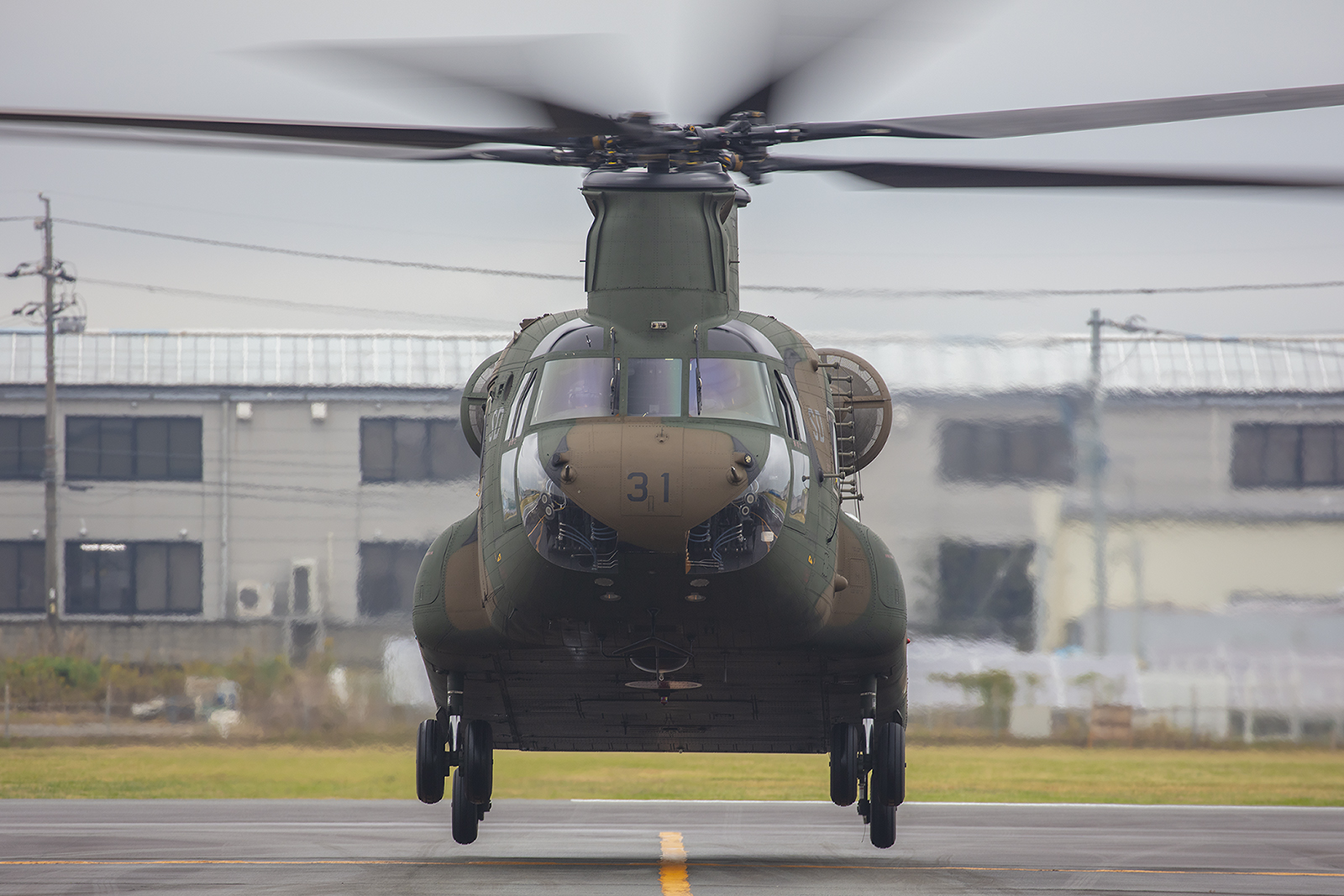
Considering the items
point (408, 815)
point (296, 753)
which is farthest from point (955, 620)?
point (296, 753)

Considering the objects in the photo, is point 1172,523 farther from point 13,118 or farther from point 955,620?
point 13,118

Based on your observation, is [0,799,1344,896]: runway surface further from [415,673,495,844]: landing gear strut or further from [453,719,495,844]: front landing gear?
[415,673,495,844]: landing gear strut

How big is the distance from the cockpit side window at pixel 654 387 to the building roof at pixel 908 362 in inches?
514

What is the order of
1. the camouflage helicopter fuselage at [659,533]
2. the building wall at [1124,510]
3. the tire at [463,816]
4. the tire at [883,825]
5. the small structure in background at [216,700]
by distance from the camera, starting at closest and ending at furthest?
the camouflage helicopter fuselage at [659,533]
the tire at [883,825]
the tire at [463,816]
the building wall at [1124,510]
the small structure in background at [216,700]

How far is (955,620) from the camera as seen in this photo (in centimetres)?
2533

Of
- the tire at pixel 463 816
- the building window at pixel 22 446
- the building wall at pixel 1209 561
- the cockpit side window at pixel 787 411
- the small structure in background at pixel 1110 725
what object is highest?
the cockpit side window at pixel 787 411

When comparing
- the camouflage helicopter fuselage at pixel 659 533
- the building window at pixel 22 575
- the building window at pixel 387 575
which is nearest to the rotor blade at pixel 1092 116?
the camouflage helicopter fuselage at pixel 659 533

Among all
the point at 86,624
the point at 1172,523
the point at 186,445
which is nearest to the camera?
the point at 1172,523

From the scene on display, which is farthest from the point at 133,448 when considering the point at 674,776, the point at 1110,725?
the point at 1110,725

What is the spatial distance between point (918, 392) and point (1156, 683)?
6264mm

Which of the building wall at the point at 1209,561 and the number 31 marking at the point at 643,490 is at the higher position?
the number 31 marking at the point at 643,490

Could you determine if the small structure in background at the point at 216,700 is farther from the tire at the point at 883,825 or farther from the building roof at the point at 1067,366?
the tire at the point at 883,825

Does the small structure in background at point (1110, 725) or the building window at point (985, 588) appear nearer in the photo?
the building window at point (985, 588)

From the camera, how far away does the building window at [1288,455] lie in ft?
82.3
